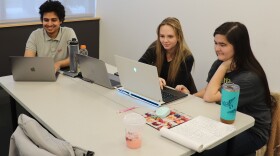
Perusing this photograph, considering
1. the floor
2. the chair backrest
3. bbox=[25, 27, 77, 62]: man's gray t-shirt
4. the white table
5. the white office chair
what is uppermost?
bbox=[25, 27, 77, 62]: man's gray t-shirt

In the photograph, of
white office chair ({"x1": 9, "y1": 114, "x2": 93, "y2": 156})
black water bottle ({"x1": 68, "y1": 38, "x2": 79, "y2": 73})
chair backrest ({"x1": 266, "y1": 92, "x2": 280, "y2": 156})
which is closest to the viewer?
white office chair ({"x1": 9, "y1": 114, "x2": 93, "y2": 156})

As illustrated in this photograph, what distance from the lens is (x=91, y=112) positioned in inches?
64.8

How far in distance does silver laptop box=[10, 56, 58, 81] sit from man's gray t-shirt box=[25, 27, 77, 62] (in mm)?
532

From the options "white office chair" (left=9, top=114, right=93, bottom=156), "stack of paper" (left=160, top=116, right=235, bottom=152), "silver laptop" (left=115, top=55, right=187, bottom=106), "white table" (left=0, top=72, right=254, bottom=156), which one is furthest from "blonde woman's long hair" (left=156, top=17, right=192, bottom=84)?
"white office chair" (left=9, top=114, right=93, bottom=156)

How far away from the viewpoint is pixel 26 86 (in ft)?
6.66

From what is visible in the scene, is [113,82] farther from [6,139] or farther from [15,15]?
[15,15]

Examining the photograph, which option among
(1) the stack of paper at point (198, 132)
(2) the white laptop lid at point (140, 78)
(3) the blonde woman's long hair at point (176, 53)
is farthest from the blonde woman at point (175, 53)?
(1) the stack of paper at point (198, 132)

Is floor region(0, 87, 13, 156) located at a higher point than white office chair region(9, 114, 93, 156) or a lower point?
lower

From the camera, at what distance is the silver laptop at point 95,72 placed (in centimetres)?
194

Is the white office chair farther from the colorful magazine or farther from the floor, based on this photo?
the floor

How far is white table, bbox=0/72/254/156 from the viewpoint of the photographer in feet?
4.30

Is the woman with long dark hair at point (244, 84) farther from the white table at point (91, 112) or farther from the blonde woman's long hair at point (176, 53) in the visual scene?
the blonde woman's long hair at point (176, 53)

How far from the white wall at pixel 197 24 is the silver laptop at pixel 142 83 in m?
1.05

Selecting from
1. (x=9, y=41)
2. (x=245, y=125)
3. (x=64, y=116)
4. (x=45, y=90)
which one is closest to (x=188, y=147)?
(x=245, y=125)
